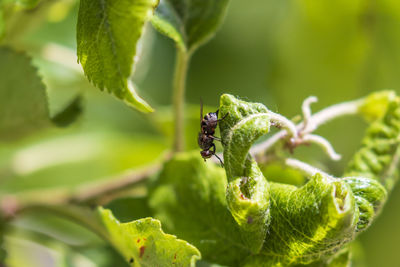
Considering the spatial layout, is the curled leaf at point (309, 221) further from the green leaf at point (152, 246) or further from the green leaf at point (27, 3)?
the green leaf at point (27, 3)

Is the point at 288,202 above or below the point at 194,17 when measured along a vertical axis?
below

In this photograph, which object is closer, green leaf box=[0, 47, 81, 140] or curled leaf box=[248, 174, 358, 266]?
curled leaf box=[248, 174, 358, 266]

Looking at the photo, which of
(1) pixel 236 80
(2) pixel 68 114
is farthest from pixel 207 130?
(1) pixel 236 80

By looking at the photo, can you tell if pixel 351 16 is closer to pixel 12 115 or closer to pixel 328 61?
pixel 328 61

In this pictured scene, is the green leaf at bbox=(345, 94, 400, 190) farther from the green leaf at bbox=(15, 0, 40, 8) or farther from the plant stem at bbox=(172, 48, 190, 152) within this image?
the green leaf at bbox=(15, 0, 40, 8)

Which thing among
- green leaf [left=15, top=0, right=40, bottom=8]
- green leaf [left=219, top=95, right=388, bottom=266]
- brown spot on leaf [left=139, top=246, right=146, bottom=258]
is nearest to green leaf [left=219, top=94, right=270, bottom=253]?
green leaf [left=219, top=95, right=388, bottom=266]

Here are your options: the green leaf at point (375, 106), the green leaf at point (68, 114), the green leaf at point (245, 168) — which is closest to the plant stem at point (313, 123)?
the green leaf at point (375, 106)

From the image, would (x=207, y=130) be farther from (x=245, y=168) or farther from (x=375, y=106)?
(x=375, y=106)
